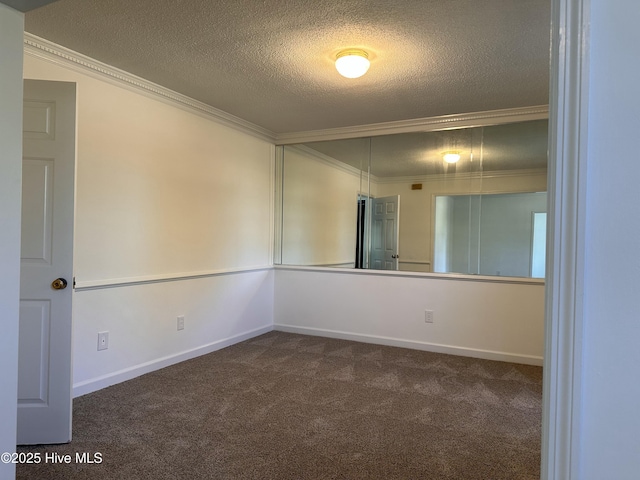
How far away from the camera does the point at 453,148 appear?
421 cm

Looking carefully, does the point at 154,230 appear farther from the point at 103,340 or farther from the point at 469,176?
the point at 469,176

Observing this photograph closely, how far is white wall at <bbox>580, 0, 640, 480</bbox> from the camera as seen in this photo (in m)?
0.64

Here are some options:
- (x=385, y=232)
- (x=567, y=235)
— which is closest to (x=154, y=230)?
(x=385, y=232)

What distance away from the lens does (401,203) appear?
4.63 m

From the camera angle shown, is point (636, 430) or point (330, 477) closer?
point (636, 430)

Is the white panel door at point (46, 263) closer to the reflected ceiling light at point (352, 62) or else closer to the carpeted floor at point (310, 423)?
the carpeted floor at point (310, 423)

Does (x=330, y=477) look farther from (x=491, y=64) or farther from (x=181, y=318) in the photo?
(x=491, y=64)

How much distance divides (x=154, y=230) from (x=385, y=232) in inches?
101

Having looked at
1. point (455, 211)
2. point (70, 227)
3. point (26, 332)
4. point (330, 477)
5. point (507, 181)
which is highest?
point (507, 181)

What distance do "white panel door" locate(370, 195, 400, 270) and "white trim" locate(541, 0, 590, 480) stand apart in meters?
3.83

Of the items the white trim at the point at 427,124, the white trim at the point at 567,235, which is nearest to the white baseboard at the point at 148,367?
the white trim at the point at 427,124

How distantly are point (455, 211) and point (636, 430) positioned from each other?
3825 millimetres

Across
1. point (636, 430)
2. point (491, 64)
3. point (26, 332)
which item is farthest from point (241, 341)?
point (636, 430)

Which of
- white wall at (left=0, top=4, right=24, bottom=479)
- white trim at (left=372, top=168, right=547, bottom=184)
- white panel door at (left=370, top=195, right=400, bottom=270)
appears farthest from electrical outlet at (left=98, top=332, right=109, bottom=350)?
white trim at (left=372, top=168, right=547, bottom=184)
